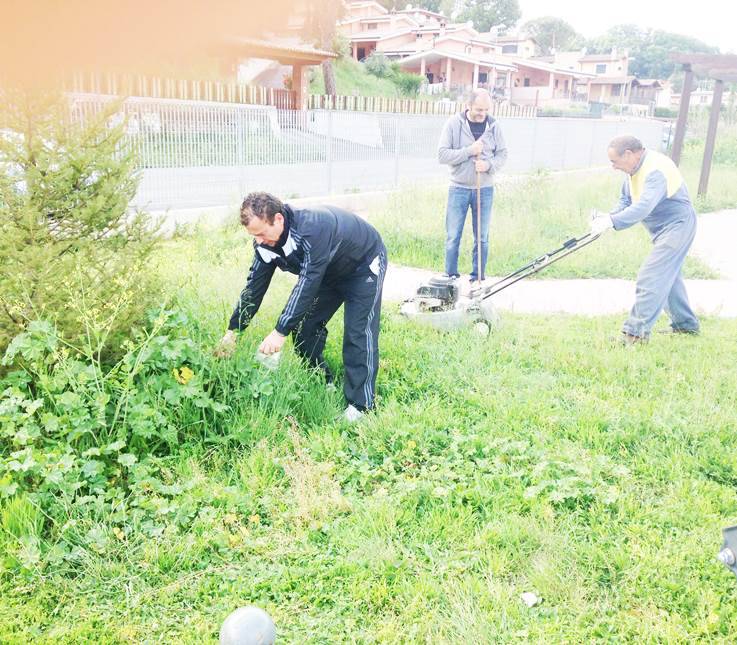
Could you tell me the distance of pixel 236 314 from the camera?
4.78 m

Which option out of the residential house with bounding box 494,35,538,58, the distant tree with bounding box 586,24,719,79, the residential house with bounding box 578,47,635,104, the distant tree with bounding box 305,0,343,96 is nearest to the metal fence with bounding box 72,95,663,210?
the distant tree with bounding box 586,24,719,79

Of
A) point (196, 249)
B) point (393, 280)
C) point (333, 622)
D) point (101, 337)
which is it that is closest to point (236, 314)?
point (101, 337)

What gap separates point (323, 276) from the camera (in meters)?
4.61

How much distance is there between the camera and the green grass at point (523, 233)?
29.9ft

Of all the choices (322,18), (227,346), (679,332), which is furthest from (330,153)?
(322,18)

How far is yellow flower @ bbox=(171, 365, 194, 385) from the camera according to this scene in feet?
13.6

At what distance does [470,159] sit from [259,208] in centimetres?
382

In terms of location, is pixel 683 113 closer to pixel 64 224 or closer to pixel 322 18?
pixel 64 224

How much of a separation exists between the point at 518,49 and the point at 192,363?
56227 mm

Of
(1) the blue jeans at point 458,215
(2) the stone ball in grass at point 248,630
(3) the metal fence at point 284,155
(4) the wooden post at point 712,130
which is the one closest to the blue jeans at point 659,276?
(1) the blue jeans at point 458,215


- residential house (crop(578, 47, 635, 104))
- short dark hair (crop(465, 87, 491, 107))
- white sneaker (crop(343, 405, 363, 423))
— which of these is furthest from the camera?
residential house (crop(578, 47, 635, 104))

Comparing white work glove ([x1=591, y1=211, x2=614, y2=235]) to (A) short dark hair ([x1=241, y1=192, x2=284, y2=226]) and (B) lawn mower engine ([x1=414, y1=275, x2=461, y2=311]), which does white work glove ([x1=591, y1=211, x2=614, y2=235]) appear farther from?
(A) short dark hair ([x1=241, y1=192, x2=284, y2=226])

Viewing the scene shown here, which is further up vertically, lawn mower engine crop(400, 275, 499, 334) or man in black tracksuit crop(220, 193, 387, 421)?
man in black tracksuit crop(220, 193, 387, 421)

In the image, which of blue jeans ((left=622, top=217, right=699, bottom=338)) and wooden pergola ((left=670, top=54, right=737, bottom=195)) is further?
wooden pergola ((left=670, top=54, right=737, bottom=195))
